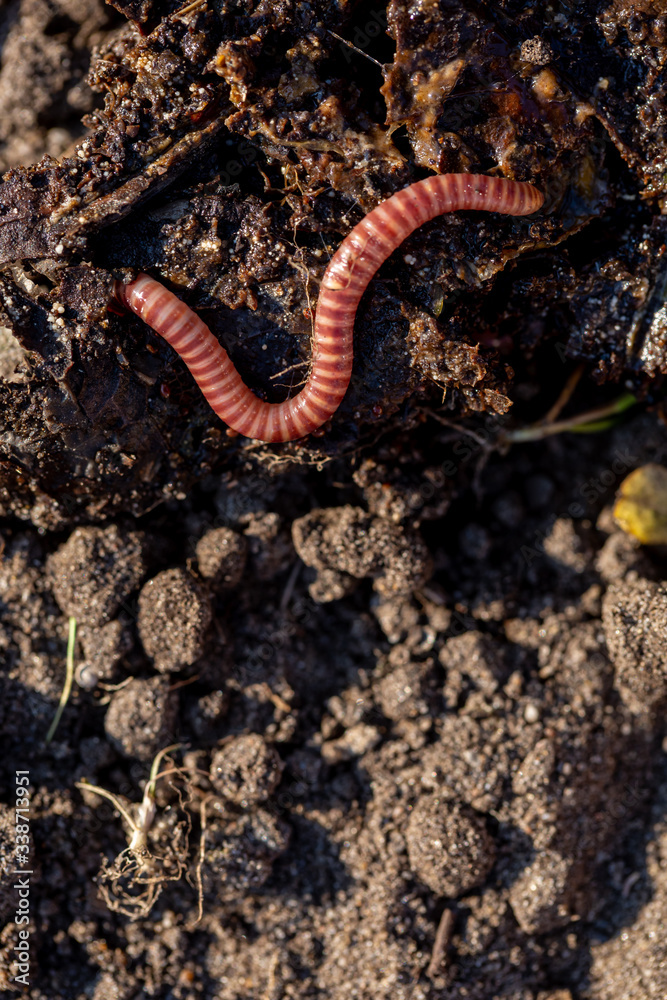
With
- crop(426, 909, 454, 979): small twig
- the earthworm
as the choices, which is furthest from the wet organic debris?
crop(426, 909, 454, 979): small twig

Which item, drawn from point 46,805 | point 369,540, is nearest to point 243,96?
point 369,540
